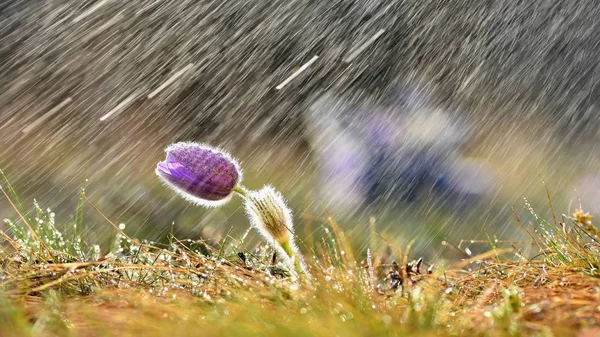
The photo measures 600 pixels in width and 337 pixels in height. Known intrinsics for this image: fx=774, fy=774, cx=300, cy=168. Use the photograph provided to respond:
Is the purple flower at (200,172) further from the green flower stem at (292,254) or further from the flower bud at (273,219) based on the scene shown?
the green flower stem at (292,254)

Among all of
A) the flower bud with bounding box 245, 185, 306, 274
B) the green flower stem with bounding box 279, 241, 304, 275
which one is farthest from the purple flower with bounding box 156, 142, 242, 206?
the green flower stem with bounding box 279, 241, 304, 275

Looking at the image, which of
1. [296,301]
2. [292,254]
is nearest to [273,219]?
[292,254]

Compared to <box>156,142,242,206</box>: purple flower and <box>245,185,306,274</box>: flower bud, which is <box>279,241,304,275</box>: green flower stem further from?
<box>156,142,242,206</box>: purple flower

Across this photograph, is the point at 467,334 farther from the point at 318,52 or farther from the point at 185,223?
the point at 318,52

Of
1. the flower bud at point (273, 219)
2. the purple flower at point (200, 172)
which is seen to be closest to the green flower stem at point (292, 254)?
the flower bud at point (273, 219)

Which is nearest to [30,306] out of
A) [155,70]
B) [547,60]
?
[155,70]

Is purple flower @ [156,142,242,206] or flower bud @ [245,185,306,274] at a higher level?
purple flower @ [156,142,242,206]

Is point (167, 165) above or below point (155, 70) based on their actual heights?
above

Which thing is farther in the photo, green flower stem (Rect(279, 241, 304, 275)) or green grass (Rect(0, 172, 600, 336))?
green flower stem (Rect(279, 241, 304, 275))
